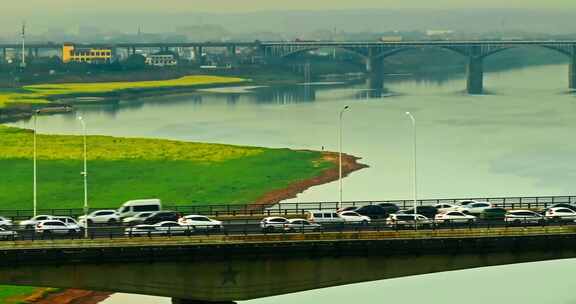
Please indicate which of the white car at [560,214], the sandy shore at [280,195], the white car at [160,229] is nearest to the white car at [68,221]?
the white car at [160,229]

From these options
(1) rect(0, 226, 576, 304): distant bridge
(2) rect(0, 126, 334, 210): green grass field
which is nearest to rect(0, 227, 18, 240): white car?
(1) rect(0, 226, 576, 304): distant bridge

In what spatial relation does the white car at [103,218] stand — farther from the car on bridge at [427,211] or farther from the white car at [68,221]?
the car on bridge at [427,211]

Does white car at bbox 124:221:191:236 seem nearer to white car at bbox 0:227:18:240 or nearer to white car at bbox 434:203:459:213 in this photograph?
white car at bbox 0:227:18:240

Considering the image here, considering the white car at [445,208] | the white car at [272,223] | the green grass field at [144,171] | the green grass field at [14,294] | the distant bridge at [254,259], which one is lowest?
the green grass field at [14,294]

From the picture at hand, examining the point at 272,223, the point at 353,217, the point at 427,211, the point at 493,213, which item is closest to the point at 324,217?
the point at 353,217

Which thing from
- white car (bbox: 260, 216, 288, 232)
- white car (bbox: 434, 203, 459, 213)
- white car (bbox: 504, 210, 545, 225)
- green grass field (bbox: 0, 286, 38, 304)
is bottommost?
green grass field (bbox: 0, 286, 38, 304)

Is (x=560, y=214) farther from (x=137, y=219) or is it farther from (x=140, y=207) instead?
(x=140, y=207)

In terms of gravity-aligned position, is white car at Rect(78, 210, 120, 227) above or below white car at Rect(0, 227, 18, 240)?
above

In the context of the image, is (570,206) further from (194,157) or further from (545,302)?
(194,157)
